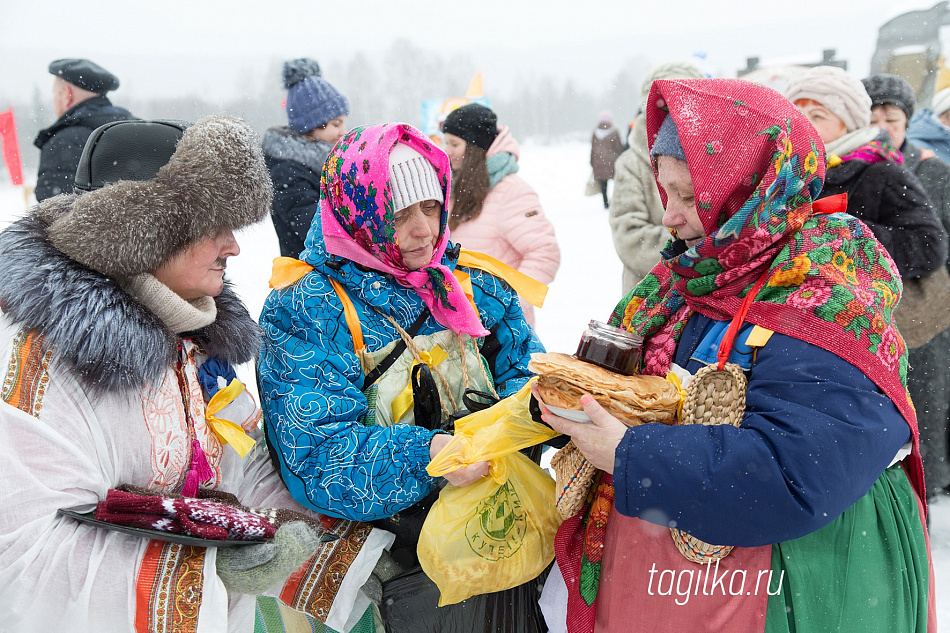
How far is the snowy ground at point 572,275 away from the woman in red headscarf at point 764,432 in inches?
40.5

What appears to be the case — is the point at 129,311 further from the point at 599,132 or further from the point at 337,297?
the point at 599,132

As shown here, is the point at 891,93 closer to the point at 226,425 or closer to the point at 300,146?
the point at 300,146

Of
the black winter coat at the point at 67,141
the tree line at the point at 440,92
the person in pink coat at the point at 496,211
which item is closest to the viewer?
the person in pink coat at the point at 496,211

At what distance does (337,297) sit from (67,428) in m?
0.69

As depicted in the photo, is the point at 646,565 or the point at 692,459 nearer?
the point at 692,459

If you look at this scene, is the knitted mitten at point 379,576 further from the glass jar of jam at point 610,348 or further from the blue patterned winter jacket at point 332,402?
the glass jar of jam at point 610,348

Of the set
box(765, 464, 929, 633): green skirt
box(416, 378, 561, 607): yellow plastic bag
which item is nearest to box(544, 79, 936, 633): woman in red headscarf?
box(765, 464, 929, 633): green skirt

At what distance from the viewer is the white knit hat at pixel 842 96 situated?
3.23 meters

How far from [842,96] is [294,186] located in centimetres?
300

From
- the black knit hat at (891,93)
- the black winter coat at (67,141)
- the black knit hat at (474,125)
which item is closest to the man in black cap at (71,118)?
the black winter coat at (67,141)

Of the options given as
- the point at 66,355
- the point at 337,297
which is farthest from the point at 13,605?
the point at 337,297

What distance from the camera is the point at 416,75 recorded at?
157 feet

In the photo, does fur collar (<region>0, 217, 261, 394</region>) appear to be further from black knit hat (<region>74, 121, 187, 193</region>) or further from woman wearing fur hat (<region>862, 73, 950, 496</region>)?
woman wearing fur hat (<region>862, 73, 950, 496</region>)

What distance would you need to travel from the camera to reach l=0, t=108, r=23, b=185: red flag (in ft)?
27.0
